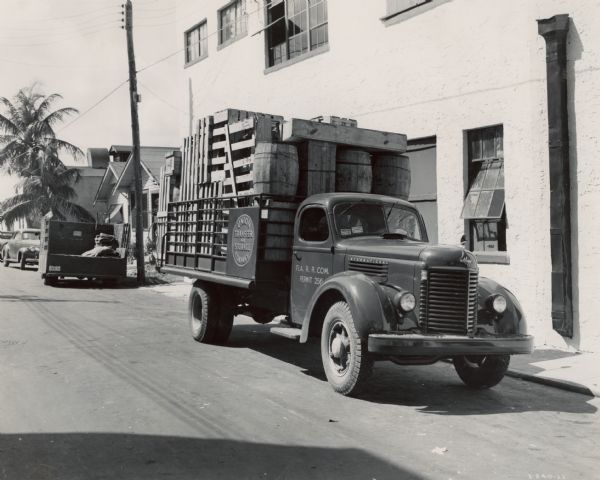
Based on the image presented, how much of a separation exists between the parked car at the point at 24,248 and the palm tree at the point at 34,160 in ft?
27.9

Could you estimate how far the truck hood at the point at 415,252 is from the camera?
20.0ft

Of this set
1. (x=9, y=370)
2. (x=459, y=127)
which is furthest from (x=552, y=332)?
(x=9, y=370)

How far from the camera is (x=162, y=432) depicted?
16.7 feet

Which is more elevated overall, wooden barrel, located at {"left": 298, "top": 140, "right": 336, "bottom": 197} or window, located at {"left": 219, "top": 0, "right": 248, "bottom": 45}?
→ window, located at {"left": 219, "top": 0, "right": 248, "bottom": 45}

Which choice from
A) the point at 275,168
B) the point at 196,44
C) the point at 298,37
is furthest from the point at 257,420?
the point at 196,44

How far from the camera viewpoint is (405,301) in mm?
5996

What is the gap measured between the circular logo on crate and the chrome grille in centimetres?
251

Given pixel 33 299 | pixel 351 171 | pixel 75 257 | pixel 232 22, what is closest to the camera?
pixel 351 171

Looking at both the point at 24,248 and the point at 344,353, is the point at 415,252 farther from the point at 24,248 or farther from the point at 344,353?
the point at 24,248

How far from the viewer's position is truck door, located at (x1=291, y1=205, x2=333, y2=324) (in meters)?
7.23

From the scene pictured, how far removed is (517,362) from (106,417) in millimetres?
5410

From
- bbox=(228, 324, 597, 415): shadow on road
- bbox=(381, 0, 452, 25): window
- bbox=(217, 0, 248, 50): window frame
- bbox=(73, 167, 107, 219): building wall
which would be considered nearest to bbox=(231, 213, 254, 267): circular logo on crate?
bbox=(228, 324, 597, 415): shadow on road

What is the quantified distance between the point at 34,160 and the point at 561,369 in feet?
117

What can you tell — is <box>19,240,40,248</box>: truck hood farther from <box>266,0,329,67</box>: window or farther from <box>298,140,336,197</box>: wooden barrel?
<box>298,140,336,197</box>: wooden barrel
